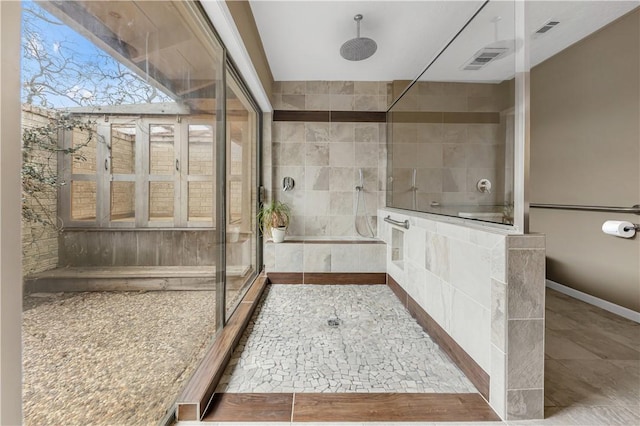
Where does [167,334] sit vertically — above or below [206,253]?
below

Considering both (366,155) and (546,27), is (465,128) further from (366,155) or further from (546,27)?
(366,155)

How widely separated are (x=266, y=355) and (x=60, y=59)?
156 cm

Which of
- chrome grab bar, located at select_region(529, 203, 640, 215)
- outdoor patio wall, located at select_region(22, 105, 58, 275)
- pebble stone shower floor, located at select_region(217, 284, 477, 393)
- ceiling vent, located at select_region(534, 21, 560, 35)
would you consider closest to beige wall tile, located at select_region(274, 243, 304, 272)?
pebble stone shower floor, located at select_region(217, 284, 477, 393)

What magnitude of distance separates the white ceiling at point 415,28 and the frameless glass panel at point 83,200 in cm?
192

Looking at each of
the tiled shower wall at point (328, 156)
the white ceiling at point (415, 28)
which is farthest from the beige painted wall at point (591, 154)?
the tiled shower wall at point (328, 156)

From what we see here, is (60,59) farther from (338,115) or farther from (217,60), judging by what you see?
(338,115)

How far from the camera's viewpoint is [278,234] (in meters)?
3.02

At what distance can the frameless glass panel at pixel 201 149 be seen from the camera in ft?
4.99

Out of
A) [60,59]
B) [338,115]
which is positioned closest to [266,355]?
[60,59]

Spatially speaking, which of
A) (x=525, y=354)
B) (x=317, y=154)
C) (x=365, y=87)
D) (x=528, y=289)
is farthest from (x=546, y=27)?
(x=525, y=354)

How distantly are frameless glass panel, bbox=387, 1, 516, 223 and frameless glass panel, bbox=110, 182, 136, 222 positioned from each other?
63.7 inches

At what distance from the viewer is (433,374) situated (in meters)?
1.39

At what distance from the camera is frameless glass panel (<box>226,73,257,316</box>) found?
2086 millimetres

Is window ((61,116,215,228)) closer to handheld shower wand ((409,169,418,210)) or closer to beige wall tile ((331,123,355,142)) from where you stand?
handheld shower wand ((409,169,418,210))
